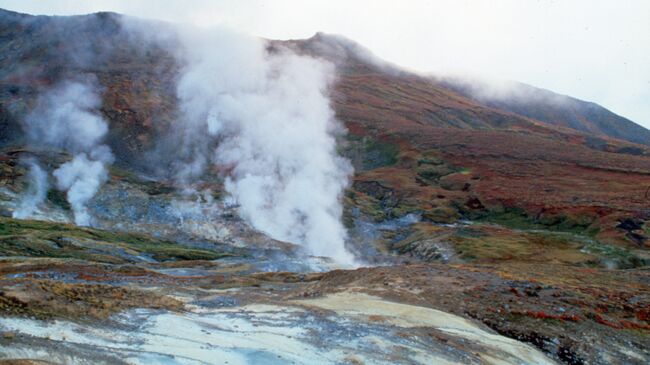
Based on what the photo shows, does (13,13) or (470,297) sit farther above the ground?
(13,13)

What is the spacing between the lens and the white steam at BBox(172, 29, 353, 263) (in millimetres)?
Answer: 54844

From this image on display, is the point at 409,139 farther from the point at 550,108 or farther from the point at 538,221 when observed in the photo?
the point at 550,108

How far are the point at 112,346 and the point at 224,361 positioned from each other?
8.30ft

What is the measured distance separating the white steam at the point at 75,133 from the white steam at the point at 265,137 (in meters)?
10.6

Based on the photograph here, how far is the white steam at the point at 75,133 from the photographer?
58.5 m

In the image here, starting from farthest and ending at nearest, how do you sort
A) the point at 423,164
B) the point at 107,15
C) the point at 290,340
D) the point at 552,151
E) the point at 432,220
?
the point at 107,15
the point at 552,151
the point at 423,164
the point at 432,220
the point at 290,340

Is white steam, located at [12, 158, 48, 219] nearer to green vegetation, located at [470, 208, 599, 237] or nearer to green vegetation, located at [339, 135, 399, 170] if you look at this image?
green vegetation, located at [339, 135, 399, 170]

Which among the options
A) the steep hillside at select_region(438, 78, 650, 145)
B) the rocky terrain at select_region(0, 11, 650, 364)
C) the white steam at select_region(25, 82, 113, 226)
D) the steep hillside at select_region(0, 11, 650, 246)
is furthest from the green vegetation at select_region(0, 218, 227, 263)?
the steep hillside at select_region(438, 78, 650, 145)

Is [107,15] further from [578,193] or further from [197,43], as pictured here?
[578,193]

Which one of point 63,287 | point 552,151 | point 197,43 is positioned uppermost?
point 197,43

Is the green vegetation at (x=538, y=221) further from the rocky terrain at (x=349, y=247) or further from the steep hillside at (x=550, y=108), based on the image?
the steep hillside at (x=550, y=108)

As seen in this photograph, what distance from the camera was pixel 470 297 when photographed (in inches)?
914

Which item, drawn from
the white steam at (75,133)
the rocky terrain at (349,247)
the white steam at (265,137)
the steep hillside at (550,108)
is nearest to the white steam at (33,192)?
the rocky terrain at (349,247)

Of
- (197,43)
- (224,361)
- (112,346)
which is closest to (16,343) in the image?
(112,346)
